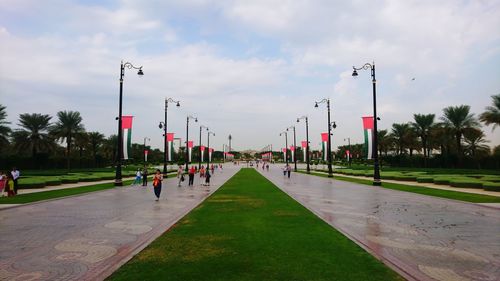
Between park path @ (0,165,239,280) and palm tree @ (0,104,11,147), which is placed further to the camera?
palm tree @ (0,104,11,147)

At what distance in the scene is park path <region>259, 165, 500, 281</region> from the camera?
6.73 m

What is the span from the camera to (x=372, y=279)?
235 inches

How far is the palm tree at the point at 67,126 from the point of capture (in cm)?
6003

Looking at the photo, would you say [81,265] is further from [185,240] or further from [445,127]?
[445,127]

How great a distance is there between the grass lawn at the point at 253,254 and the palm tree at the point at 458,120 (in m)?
52.3

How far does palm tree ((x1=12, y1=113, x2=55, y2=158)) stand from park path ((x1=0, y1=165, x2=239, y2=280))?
4657cm

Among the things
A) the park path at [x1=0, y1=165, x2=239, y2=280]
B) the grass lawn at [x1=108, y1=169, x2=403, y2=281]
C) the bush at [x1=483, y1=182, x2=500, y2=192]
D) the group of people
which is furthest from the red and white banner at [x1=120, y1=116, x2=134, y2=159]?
the bush at [x1=483, y1=182, x2=500, y2=192]

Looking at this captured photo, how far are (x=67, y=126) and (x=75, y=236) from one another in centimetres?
5772

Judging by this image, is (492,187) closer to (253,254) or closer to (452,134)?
(253,254)

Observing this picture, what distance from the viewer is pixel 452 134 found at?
55.6 metres

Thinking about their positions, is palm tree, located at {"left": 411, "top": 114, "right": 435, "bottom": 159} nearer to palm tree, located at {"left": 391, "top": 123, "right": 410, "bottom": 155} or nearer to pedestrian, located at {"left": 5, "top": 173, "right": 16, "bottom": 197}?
palm tree, located at {"left": 391, "top": 123, "right": 410, "bottom": 155}

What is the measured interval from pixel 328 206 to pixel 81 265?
11.3 meters

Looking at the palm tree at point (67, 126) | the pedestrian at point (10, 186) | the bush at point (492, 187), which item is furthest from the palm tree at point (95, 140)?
the bush at point (492, 187)

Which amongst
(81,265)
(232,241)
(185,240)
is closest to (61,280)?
(81,265)
